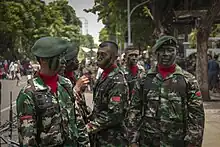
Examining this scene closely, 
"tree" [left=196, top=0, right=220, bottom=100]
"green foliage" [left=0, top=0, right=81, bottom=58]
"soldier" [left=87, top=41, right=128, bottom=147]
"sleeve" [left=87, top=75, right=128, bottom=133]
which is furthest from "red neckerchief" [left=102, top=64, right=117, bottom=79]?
"green foliage" [left=0, top=0, right=81, bottom=58]

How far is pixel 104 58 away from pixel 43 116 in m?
1.38

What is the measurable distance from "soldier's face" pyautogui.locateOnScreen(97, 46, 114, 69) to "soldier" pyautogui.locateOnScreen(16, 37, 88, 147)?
109 centimetres

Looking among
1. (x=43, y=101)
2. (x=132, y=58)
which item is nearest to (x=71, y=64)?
(x=43, y=101)

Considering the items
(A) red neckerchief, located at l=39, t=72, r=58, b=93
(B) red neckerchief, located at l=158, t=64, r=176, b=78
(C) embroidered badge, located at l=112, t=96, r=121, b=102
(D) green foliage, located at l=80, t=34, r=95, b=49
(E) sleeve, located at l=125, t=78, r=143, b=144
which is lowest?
(E) sleeve, located at l=125, t=78, r=143, b=144

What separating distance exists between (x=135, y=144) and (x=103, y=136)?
0.32m

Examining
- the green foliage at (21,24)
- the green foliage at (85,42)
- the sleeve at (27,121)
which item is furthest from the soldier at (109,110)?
the green foliage at (85,42)

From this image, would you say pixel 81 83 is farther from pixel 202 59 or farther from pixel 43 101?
pixel 202 59

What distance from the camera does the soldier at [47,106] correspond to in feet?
9.09

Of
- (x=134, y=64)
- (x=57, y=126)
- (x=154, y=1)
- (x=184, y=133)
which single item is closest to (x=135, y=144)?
(x=184, y=133)

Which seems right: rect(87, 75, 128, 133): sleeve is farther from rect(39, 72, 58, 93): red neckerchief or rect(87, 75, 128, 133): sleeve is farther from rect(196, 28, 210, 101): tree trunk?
rect(196, 28, 210, 101): tree trunk

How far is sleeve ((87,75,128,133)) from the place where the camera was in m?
3.67

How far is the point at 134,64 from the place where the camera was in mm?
6551

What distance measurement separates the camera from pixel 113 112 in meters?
3.67

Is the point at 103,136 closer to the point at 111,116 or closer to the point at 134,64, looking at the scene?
the point at 111,116
